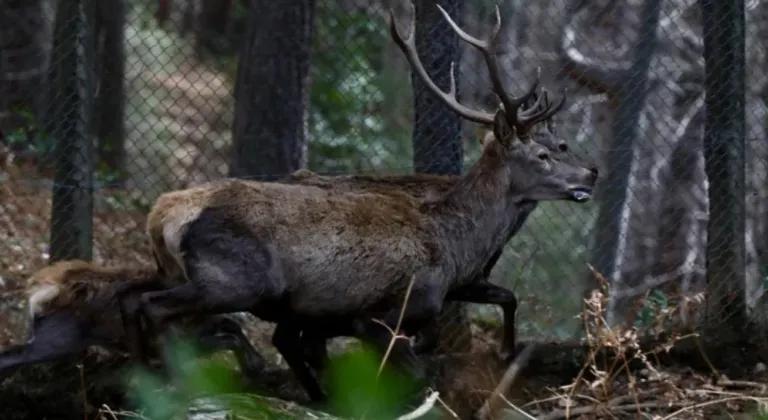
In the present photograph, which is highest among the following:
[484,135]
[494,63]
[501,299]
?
[494,63]

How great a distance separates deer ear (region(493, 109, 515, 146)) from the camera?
286 inches

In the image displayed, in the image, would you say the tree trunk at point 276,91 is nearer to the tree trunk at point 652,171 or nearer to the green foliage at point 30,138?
the green foliage at point 30,138

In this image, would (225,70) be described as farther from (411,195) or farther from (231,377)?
(231,377)

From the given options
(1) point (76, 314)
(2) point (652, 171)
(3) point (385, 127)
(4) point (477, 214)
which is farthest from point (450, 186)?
(2) point (652, 171)

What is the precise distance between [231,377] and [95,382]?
489 cm

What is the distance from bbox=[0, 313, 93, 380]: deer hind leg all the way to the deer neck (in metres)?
2.06

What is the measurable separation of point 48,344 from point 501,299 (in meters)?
2.58

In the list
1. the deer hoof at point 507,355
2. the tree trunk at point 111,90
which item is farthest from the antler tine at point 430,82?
the tree trunk at point 111,90

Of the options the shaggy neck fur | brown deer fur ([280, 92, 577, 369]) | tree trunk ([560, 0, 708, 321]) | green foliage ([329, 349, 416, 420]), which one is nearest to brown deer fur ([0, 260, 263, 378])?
brown deer fur ([280, 92, 577, 369])

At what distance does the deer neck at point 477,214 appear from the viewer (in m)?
7.17

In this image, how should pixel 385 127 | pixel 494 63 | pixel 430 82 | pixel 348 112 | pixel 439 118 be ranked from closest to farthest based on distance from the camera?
pixel 494 63 < pixel 430 82 < pixel 439 118 < pixel 385 127 < pixel 348 112

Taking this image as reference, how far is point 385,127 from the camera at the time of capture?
10.8 m

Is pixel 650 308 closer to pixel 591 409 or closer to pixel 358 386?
pixel 591 409

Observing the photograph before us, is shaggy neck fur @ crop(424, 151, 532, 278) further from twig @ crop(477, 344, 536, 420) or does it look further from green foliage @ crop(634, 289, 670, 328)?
green foliage @ crop(634, 289, 670, 328)
